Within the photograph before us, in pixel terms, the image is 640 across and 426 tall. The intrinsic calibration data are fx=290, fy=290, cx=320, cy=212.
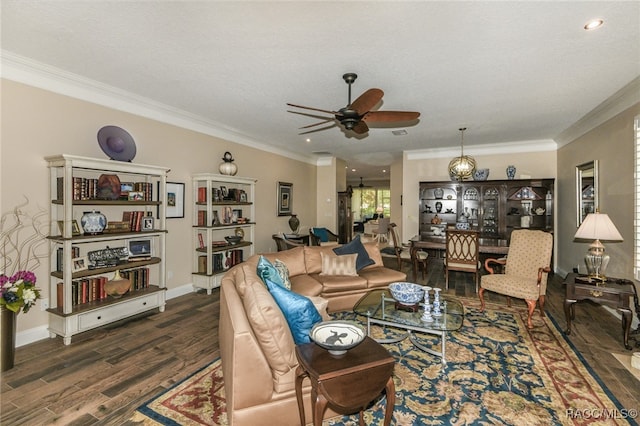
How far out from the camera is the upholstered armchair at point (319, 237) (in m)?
7.14

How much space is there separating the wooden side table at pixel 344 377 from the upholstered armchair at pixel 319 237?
17.7ft

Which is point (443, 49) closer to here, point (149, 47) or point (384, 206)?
point (149, 47)

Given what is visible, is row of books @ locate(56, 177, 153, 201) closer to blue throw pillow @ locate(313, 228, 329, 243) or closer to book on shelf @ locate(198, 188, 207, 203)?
book on shelf @ locate(198, 188, 207, 203)

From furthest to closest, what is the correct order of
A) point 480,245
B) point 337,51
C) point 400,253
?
point 400,253, point 480,245, point 337,51

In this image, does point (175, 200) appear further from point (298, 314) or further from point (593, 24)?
point (593, 24)

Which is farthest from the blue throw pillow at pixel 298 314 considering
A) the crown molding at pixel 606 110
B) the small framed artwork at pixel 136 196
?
the crown molding at pixel 606 110

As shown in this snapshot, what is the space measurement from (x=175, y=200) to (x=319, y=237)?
356 cm

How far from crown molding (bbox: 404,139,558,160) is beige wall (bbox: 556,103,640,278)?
96cm

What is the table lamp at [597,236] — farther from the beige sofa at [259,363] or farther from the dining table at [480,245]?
the beige sofa at [259,363]

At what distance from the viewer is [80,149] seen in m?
3.35

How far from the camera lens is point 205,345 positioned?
296 centimetres

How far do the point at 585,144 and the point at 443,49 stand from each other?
13.1 ft

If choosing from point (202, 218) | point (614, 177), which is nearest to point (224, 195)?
point (202, 218)

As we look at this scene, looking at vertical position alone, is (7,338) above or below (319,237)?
below
